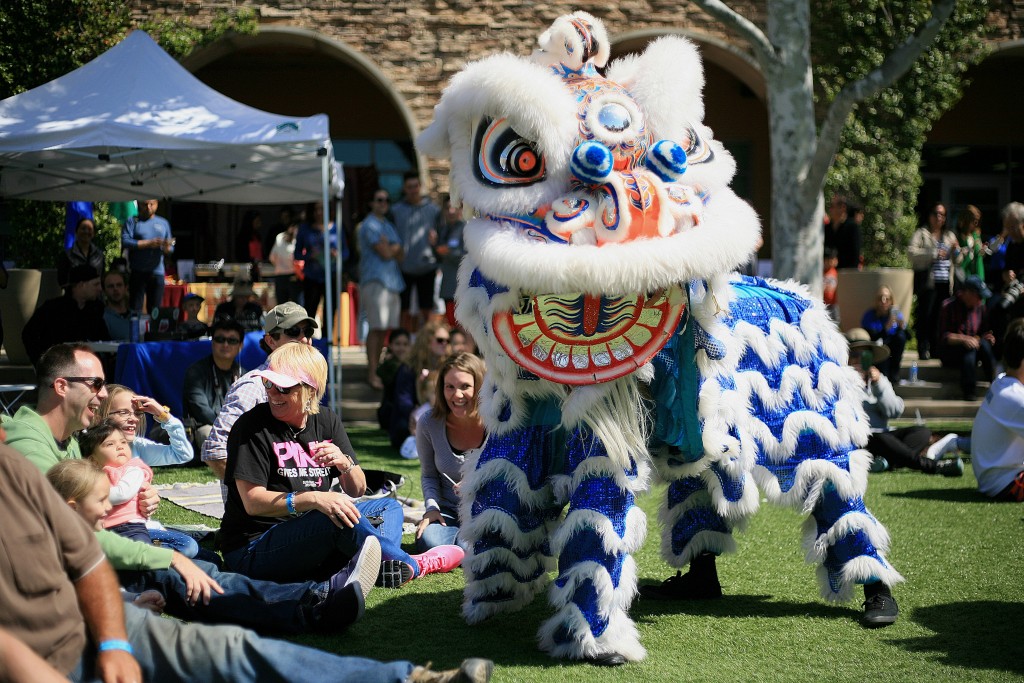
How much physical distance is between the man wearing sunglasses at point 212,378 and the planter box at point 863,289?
6.99 m

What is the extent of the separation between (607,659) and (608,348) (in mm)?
1023

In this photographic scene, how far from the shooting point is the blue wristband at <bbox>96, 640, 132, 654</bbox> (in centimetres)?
270

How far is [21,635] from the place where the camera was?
256cm

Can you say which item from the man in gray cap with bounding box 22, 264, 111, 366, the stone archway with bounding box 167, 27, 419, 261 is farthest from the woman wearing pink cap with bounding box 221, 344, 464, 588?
the stone archway with bounding box 167, 27, 419, 261

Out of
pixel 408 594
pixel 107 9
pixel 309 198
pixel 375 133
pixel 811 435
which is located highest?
pixel 107 9

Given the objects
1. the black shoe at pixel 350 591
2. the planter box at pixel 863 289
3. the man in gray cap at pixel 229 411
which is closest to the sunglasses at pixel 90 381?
the man in gray cap at pixel 229 411

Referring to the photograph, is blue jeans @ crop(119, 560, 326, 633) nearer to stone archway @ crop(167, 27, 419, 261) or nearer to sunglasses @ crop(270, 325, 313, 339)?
sunglasses @ crop(270, 325, 313, 339)

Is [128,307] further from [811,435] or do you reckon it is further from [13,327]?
[811,435]

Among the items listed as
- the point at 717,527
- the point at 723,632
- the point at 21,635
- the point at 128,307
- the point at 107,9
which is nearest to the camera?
the point at 21,635

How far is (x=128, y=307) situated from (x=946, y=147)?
41.9 ft

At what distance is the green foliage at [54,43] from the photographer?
517 inches

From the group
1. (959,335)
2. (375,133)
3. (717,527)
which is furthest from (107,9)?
(717,527)

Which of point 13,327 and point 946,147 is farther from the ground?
point 946,147

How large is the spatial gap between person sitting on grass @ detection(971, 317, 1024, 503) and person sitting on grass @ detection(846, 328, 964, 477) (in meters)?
0.87
